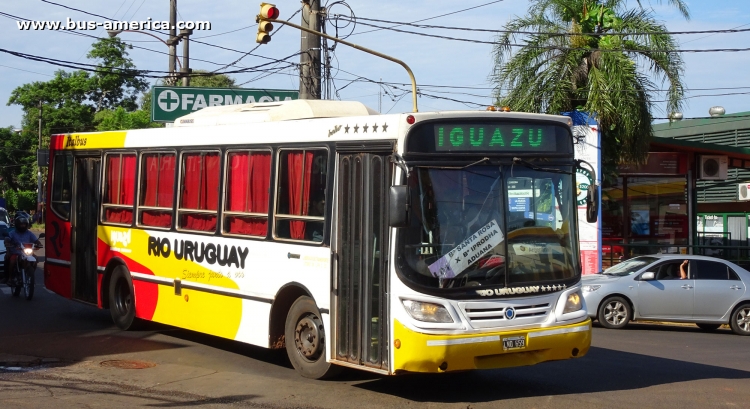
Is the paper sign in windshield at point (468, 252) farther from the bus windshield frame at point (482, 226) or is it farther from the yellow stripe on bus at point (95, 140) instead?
the yellow stripe on bus at point (95, 140)

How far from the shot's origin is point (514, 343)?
844 cm

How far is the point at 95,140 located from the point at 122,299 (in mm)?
2667

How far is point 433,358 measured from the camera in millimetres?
8109

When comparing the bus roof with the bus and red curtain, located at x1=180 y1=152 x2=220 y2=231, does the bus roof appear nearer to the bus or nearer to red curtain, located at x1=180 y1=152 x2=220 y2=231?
the bus

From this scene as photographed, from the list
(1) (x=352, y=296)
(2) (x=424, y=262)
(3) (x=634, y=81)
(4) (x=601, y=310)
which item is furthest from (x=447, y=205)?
(3) (x=634, y=81)

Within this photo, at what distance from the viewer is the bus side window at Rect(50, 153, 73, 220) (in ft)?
49.2

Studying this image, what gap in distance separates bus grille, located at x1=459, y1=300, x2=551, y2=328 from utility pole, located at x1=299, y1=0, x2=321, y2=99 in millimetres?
11619

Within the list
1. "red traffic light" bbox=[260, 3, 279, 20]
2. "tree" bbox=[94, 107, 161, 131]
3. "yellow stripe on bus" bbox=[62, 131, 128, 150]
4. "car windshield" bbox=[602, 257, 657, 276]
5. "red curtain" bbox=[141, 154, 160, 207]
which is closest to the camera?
"red curtain" bbox=[141, 154, 160, 207]

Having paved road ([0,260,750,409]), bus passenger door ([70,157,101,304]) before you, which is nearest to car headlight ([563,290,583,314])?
paved road ([0,260,750,409])

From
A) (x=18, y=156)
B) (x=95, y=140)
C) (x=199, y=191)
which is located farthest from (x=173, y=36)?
(x=18, y=156)

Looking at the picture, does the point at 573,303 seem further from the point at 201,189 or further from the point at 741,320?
the point at 741,320

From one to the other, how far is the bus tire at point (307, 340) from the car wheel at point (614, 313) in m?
8.44

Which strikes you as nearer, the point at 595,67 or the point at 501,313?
the point at 501,313

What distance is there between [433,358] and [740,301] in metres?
10.9
